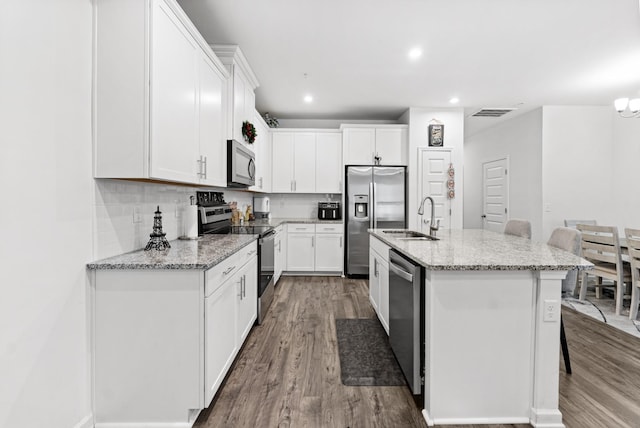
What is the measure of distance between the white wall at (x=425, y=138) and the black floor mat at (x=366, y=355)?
2.48m

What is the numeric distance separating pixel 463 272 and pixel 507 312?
0.32 metres

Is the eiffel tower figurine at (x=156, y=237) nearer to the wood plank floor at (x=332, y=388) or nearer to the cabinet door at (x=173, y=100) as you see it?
the cabinet door at (x=173, y=100)

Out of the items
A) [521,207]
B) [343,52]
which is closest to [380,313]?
[343,52]

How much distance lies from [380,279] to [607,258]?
265cm

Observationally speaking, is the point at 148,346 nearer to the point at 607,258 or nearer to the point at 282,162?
the point at 282,162

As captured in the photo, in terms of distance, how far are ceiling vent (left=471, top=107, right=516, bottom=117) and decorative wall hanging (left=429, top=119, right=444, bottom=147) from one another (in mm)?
837

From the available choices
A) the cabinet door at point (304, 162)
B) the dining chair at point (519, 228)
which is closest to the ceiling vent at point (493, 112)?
the dining chair at point (519, 228)

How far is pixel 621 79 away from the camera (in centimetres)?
399

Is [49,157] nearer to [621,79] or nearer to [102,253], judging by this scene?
[102,253]

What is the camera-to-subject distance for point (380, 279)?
2924 millimetres

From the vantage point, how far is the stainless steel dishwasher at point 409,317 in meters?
1.85

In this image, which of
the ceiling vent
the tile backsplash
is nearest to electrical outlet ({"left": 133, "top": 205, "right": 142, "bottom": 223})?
the tile backsplash

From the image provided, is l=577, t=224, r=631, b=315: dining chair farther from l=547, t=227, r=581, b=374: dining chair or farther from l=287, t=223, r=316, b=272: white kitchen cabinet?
l=287, t=223, r=316, b=272: white kitchen cabinet

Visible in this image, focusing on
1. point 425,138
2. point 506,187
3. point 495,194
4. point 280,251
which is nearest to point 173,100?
point 280,251
